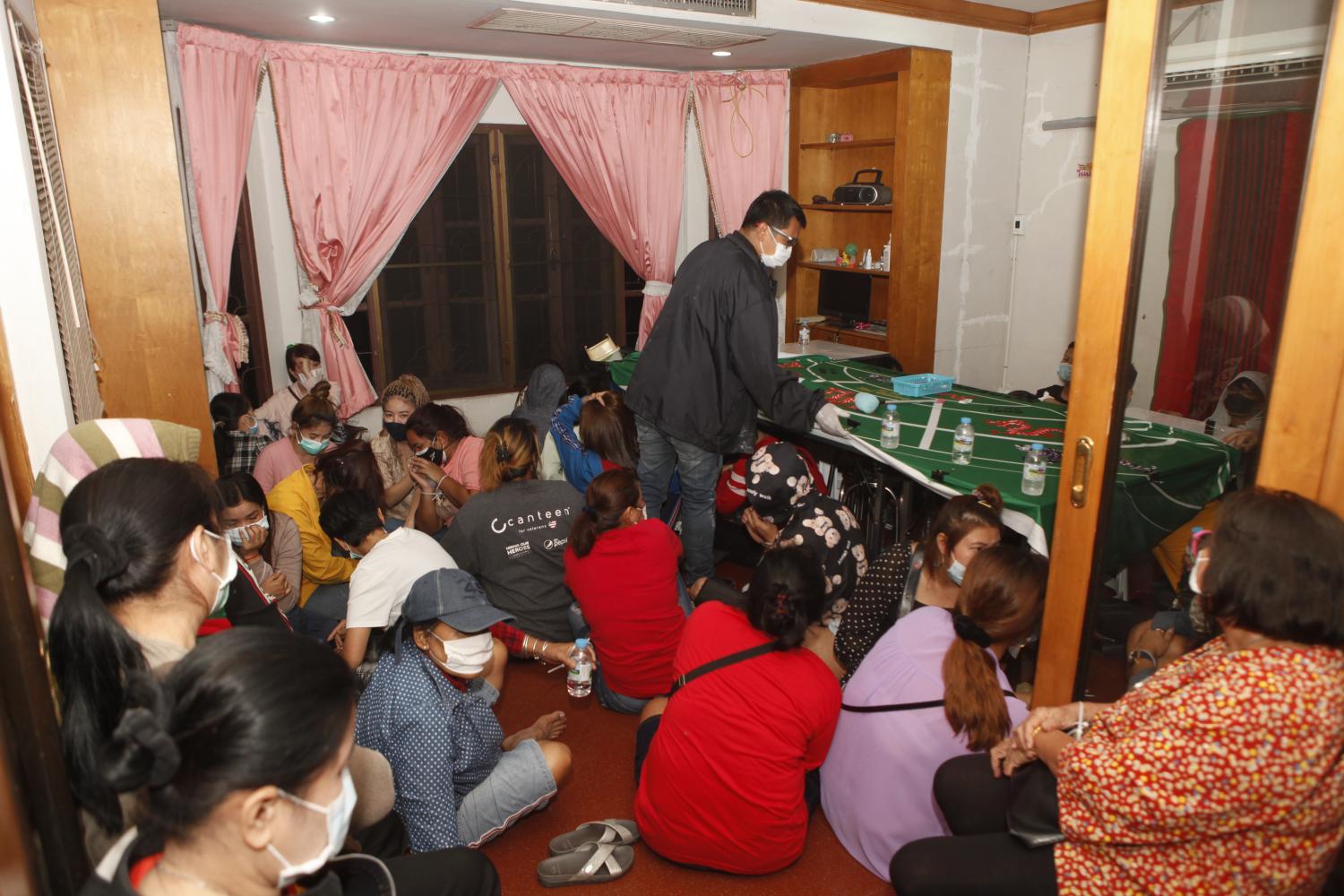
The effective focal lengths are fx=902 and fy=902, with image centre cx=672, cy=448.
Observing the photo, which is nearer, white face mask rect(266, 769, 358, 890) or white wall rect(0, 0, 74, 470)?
white face mask rect(266, 769, 358, 890)

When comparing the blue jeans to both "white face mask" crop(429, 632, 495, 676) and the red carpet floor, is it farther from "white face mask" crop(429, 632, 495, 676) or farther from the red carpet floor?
"white face mask" crop(429, 632, 495, 676)

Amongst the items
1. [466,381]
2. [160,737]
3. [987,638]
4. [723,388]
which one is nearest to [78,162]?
[160,737]

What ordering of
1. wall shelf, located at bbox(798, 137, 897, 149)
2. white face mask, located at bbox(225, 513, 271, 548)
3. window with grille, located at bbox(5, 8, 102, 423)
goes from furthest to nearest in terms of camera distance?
wall shelf, located at bbox(798, 137, 897, 149)
white face mask, located at bbox(225, 513, 271, 548)
window with grille, located at bbox(5, 8, 102, 423)

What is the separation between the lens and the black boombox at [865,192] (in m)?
5.36

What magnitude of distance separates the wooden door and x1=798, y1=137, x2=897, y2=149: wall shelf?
313cm

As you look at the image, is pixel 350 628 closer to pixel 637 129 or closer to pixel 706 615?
pixel 706 615

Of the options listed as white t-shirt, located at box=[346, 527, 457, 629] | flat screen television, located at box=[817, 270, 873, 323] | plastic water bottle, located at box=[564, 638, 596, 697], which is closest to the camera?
white t-shirt, located at box=[346, 527, 457, 629]

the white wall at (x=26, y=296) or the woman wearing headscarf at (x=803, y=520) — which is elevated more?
the white wall at (x=26, y=296)

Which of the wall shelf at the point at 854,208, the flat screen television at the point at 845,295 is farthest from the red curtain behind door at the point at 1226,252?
the flat screen television at the point at 845,295

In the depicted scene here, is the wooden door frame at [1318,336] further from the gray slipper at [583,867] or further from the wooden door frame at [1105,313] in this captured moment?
the gray slipper at [583,867]

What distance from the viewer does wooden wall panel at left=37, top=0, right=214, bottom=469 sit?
7.82 feet

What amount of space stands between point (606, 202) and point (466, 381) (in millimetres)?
1397

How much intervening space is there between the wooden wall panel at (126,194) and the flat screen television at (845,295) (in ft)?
13.6

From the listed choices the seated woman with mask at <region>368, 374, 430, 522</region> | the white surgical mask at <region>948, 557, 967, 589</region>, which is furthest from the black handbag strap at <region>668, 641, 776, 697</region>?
the seated woman with mask at <region>368, 374, 430, 522</region>
